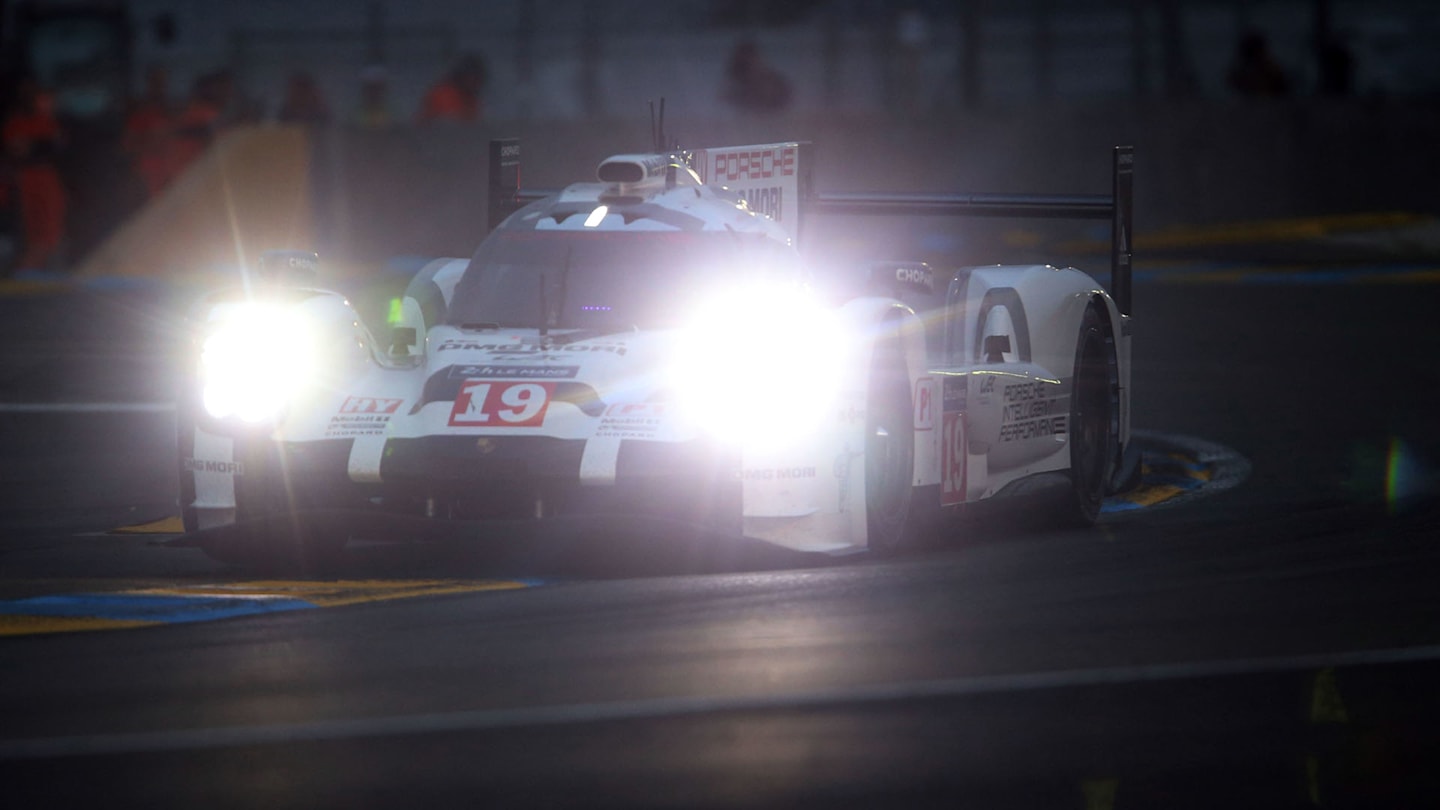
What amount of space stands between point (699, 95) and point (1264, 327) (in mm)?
16438

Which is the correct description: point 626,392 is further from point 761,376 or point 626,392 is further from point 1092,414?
point 1092,414

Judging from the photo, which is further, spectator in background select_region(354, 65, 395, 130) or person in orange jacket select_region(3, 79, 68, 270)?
spectator in background select_region(354, 65, 395, 130)

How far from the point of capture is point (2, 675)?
6.41 metres

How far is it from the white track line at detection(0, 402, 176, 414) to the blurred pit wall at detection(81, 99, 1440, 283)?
9709 millimetres

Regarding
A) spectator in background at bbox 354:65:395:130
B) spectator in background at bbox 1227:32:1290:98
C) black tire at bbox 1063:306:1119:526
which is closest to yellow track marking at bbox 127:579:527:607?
black tire at bbox 1063:306:1119:526

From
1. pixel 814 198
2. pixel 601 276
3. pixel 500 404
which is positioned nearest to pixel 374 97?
pixel 814 198

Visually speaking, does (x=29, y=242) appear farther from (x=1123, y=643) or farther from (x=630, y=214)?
(x=1123, y=643)

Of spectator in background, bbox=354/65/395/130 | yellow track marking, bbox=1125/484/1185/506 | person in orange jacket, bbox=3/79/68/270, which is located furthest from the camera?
spectator in background, bbox=354/65/395/130

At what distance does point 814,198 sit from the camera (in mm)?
10773

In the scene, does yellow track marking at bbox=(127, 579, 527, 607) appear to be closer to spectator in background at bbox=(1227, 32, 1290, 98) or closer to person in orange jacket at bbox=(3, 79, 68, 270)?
person in orange jacket at bbox=(3, 79, 68, 270)

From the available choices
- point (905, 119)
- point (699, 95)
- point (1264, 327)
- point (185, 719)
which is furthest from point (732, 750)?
point (699, 95)

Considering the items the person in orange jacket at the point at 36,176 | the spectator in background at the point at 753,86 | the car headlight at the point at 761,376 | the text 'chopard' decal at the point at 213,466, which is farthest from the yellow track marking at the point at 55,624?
the spectator in background at the point at 753,86

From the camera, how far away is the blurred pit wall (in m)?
24.4

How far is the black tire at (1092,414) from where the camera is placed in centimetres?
1017
